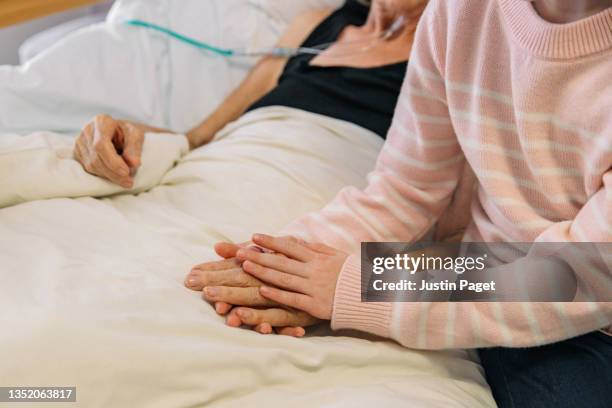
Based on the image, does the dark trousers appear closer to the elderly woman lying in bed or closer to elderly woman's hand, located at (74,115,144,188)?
the elderly woman lying in bed

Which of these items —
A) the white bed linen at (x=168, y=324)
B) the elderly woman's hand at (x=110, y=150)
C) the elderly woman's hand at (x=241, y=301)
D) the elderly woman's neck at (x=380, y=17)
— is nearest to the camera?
the white bed linen at (x=168, y=324)

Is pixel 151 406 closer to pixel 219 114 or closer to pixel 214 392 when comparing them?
pixel 214 392

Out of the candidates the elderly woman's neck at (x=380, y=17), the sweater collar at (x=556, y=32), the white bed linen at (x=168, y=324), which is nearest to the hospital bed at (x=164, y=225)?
the white bed linen at (x=168, y=324)

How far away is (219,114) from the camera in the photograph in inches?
60.3

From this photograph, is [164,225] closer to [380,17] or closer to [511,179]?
[511,179]

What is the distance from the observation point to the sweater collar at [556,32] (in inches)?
29.7

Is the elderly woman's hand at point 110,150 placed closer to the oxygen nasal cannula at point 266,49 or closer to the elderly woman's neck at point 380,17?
the oxygen nasal cannula at point 266,49

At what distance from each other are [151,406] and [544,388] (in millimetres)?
469

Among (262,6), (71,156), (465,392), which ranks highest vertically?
(262,6)

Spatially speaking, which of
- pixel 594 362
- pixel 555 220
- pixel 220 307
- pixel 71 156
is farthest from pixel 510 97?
pixel 71 156

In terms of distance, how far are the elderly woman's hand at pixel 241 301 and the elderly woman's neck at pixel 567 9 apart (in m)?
0.46

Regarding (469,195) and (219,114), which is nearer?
(469,195)

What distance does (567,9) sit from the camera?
2.57ft

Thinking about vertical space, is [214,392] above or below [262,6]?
below
